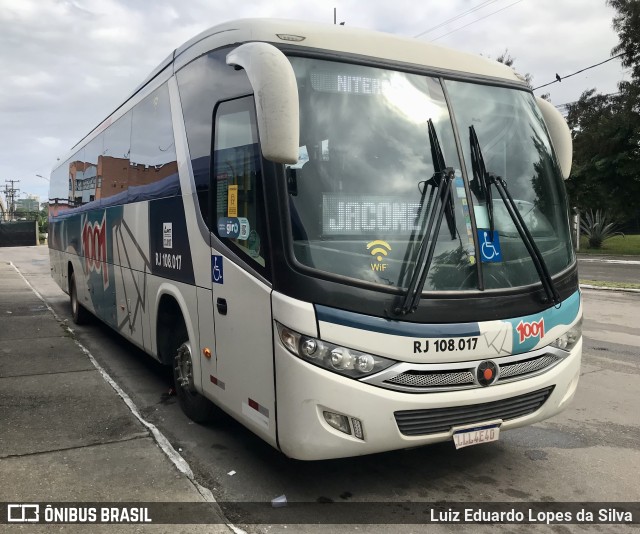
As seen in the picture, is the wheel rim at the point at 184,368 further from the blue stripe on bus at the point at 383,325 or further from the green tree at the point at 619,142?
the green tree at the point at 619,142

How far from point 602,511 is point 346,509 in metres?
1.59

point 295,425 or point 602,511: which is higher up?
point 295,425

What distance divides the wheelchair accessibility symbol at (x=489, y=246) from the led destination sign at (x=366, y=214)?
1.48ft

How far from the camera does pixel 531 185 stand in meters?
4.11

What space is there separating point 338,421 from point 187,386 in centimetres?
214

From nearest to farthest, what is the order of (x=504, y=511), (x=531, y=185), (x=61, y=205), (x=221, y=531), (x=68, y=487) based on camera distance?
(x=221, y=531), (x=504, y=511), (x=68, y=487), (x=531, y=185), (x=61, y=205)

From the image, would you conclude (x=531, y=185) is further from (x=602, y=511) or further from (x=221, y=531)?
(x=221, y=531)

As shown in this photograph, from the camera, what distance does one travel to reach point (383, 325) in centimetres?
326

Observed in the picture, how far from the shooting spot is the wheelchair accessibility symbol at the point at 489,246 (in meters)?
3.61

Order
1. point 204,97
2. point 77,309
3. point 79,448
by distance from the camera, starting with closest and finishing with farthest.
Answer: point 204,97 < point 79,448 < point 77,309

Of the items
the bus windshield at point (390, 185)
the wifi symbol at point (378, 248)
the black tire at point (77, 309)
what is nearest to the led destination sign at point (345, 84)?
the bus windshield at point (390, 185)

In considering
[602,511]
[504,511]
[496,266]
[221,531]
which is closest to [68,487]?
[221,531]

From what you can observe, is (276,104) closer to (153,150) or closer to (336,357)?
(336,357)

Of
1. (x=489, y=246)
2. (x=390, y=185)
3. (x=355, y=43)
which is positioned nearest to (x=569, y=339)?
(x=489, y=246)
